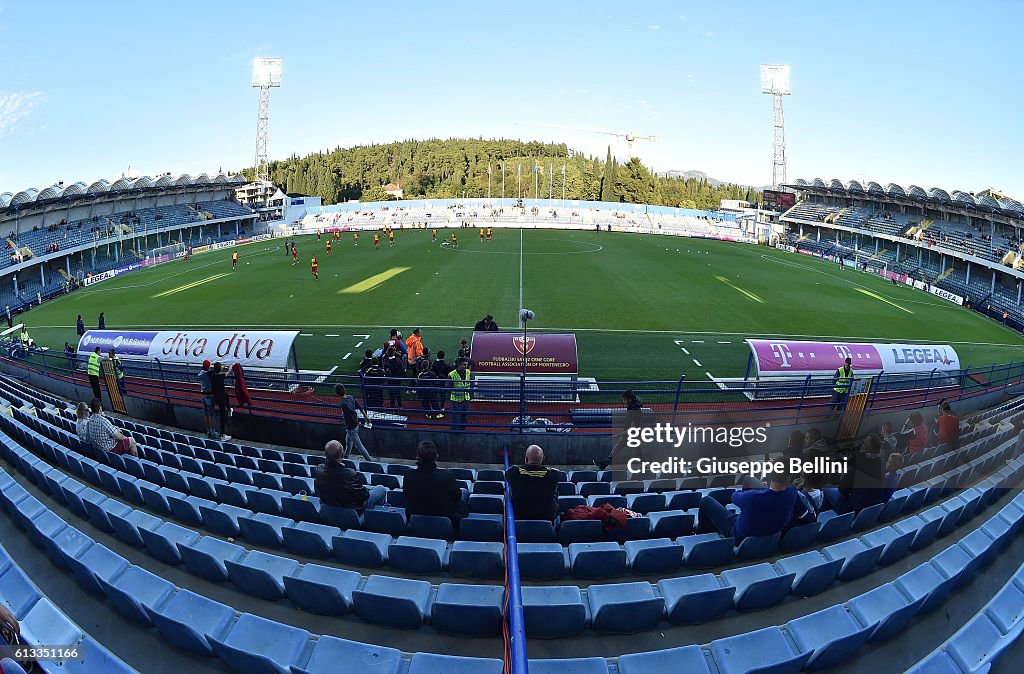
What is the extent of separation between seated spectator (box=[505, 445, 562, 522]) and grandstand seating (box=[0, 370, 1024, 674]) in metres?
0.15

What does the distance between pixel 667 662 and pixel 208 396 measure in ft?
35.8

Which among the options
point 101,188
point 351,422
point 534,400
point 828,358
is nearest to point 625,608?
point 351,422

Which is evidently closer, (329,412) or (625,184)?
(329,412)

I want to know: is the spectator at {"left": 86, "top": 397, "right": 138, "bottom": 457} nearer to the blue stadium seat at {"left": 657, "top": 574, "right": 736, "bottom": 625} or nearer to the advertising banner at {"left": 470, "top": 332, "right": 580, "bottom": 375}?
the advertising banner at {"left": 470, "top": 332, "right": 580, "bottom": 375}

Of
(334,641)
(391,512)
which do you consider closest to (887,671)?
(334,641)

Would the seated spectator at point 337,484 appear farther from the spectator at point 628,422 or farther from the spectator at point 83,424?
the spectator at point 628,422

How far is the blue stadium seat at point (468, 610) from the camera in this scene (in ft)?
13.5

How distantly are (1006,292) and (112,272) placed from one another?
7588 centimetres

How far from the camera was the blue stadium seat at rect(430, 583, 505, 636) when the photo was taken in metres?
4.11

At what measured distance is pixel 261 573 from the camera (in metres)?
4.57

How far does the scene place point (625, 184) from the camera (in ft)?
398

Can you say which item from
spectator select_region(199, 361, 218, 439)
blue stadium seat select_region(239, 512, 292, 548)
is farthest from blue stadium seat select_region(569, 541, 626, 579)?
spectator select_region(199, 361, 218, 439)

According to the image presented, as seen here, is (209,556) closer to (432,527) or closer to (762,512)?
(432,527)

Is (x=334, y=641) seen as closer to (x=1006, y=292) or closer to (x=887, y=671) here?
(x=887, y=671)
